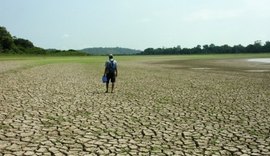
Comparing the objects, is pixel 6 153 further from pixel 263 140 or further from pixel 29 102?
pixel 29 102

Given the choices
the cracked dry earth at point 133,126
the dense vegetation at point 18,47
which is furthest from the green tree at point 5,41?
the cracked dry earth at point 133,126

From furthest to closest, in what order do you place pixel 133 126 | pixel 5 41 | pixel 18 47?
pixel 18 47, pixel 5 41, pixel 133 126

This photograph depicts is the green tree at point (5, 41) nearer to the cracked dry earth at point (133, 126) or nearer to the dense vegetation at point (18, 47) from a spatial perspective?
the dense vegetation at point (18, 47)

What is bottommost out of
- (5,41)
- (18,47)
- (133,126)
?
(133,126)

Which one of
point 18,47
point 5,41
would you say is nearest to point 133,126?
point 5,41

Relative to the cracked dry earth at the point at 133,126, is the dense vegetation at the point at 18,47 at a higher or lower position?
higher

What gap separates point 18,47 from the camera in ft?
518

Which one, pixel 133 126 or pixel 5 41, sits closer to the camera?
pixel 133 126

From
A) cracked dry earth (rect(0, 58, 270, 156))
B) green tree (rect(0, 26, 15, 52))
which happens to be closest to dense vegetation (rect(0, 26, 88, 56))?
green tree (rect(0, 26, 15, 52))

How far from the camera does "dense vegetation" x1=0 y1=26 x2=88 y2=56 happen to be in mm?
143125

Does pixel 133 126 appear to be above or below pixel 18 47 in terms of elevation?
below

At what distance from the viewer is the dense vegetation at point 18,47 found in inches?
5635

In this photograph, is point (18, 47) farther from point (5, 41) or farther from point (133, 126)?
point (133, 126)

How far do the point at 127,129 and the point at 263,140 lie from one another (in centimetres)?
397
